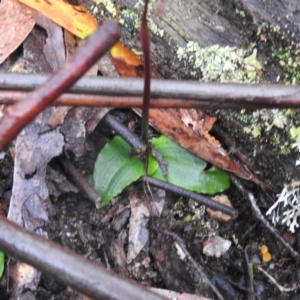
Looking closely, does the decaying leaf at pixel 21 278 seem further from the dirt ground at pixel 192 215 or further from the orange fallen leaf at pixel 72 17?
the orange fallen leaf at pixel 72 17

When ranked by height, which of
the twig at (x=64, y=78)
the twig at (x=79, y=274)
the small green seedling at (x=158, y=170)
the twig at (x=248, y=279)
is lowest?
the twig at (x=248, y=279)

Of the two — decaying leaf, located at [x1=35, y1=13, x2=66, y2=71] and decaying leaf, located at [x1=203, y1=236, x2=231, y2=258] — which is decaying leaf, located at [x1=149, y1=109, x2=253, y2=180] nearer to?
decaying leaf, located at [x1=203, y1=236, x2=231, y2=258]

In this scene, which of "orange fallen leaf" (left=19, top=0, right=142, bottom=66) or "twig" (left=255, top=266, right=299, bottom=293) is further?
"orange fallen leaf" (left=19, top=0, right=142, bottom=66)

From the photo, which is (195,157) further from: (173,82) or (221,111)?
(173,82)

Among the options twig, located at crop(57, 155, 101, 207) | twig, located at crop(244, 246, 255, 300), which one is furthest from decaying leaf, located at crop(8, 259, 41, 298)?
twig, located at crop(244, 246, 255, 300)

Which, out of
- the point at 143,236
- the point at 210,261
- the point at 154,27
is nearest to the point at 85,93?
the point at 154,27

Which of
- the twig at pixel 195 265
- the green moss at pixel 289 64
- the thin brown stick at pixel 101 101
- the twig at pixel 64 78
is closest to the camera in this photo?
the twig at pixel 64 78

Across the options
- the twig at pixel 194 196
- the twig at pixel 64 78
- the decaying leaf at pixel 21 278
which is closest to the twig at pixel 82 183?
the twig at pixel 194 196

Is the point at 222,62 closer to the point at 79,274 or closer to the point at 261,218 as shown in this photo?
the point at 261,218
